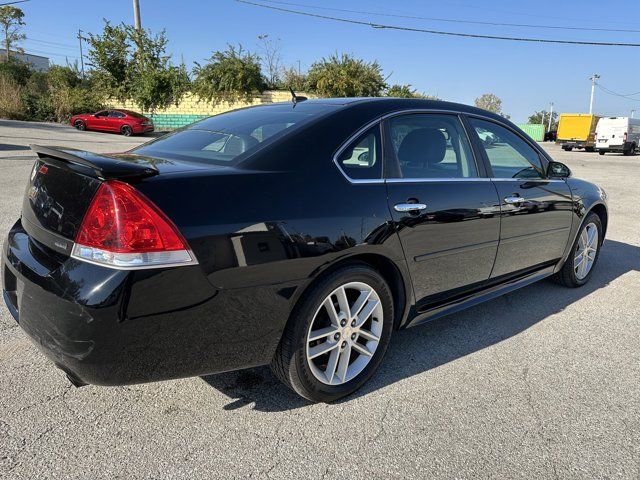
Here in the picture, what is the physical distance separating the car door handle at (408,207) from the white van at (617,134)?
3404 cm

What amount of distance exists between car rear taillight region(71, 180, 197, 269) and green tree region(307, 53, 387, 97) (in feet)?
99.4

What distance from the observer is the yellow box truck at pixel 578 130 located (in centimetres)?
3428

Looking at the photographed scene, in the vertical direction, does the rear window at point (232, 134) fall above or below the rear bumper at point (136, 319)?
above

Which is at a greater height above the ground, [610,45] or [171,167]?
[610,45]

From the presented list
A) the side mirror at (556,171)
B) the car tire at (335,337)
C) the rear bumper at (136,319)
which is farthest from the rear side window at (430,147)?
the rear bumper at (136,319)

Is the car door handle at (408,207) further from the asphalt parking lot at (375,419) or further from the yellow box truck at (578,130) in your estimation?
the yellow box truck at (578,130)

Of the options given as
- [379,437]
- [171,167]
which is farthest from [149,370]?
[379,437]

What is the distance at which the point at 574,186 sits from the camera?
4.38 metres

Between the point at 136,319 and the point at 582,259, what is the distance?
425 cm

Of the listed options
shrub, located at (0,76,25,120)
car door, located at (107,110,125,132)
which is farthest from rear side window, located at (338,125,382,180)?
shrub, located at (0,76,25,120)

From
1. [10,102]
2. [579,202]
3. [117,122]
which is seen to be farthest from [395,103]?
[10,102]

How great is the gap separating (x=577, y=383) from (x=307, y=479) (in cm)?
185

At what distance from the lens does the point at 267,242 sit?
7.20ft

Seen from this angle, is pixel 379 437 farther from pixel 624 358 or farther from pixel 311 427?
pixel 624 358
